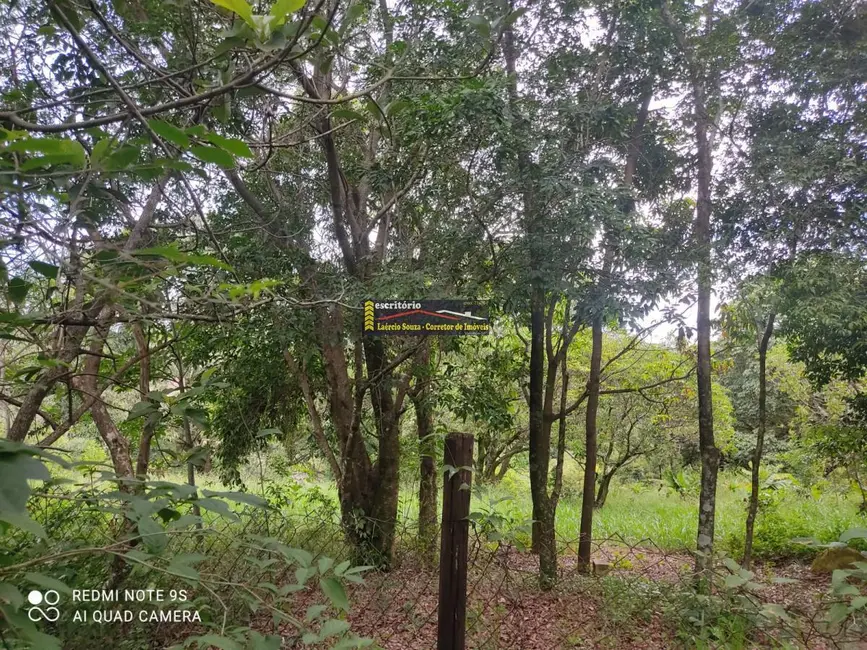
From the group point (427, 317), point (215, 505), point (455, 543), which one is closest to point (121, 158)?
point (215, 505)

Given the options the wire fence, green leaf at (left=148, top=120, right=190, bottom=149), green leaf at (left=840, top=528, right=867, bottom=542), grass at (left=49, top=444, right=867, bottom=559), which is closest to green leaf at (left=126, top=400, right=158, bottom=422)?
the wire fence

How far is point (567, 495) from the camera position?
27.3 ft

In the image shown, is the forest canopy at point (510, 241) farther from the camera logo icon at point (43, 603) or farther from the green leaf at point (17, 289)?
the green leaf at point (17, 289)

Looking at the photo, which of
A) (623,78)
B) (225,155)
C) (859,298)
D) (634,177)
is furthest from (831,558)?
(225,155)

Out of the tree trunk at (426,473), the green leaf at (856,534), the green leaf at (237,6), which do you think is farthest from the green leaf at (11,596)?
the tree trunk at (426,473)

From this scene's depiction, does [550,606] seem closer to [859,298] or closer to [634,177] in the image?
[859,298]

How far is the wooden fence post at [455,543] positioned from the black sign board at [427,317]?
184 cm

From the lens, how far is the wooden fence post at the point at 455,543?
1.58m

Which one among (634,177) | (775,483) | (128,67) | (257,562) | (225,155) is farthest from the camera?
(775,483)

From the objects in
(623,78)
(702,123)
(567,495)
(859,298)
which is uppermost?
(623,78)

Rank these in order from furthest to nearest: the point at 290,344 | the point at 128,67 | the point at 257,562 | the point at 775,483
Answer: the point at 775,483
the point at 290,344
the point at 128,67
the point at 257,562

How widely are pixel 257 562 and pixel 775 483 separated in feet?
26.0

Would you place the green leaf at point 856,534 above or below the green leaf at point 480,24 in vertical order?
below

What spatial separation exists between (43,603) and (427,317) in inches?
101
